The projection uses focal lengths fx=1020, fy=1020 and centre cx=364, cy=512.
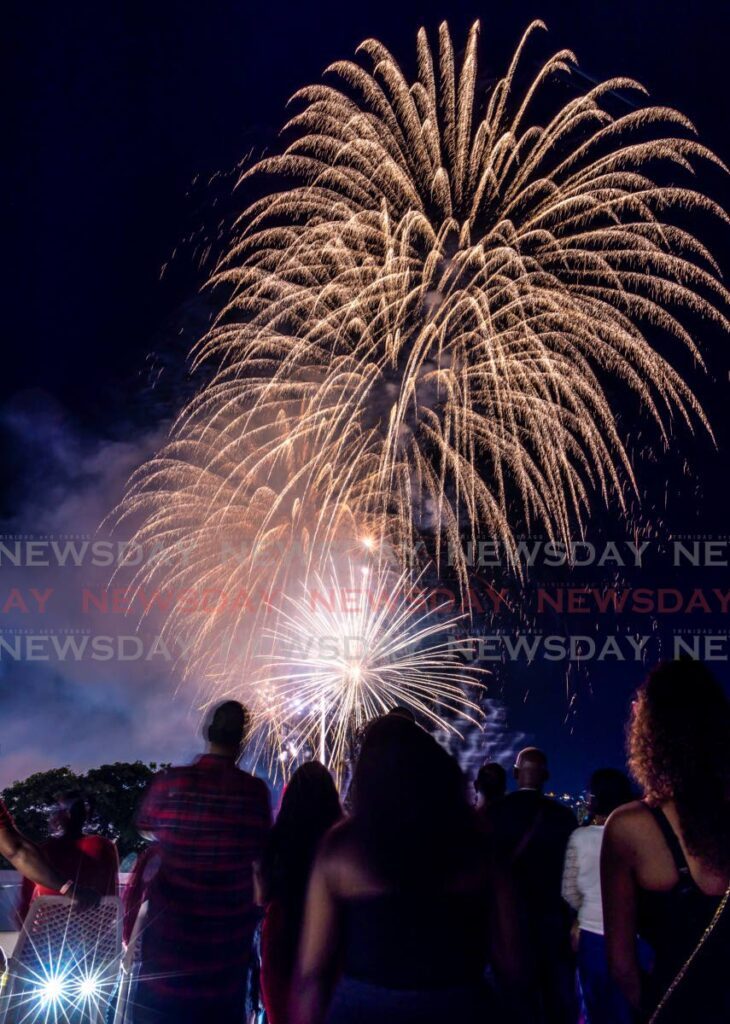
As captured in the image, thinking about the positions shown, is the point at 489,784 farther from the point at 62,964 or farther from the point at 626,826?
the point at 626,826

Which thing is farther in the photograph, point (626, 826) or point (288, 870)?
point (288, 870)

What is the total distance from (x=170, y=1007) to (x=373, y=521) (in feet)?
59.7

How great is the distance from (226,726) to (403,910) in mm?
2028

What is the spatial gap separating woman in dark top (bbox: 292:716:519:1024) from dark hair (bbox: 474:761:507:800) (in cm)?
381

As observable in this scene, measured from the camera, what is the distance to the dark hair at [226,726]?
4.73 m

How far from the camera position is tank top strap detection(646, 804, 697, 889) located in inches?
114

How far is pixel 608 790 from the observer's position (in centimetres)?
578

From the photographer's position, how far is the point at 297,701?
22.5 m

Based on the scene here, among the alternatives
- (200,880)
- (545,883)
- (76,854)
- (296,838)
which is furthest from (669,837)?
(76,854)

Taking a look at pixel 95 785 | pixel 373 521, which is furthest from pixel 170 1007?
pixel 95 785

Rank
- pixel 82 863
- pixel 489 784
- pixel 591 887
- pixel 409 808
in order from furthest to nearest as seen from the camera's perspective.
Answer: pixel 489 784 < pixel 591 887 < pixel 82 863 < pixel 409 808

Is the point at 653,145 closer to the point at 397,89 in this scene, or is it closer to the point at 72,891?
the point at 397,89

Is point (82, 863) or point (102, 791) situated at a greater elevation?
point (102, 791)

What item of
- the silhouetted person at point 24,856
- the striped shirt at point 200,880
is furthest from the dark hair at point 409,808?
the silhouetted person at point 24,856
